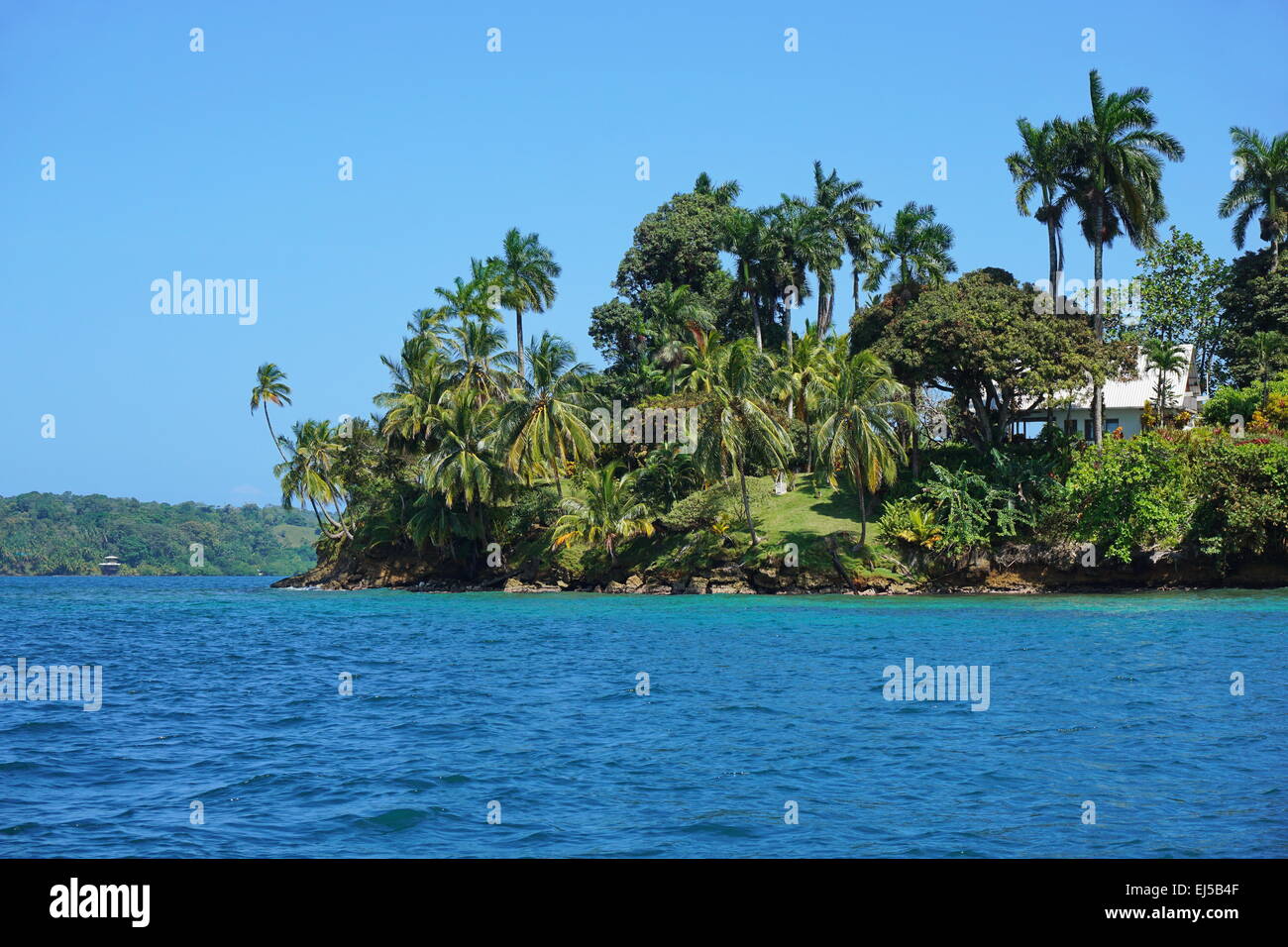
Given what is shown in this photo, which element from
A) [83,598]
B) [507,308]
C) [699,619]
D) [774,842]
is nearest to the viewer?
[774,842]

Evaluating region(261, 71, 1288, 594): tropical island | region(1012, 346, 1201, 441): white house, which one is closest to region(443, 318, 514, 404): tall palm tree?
region(261, 71, 1288, 594): tropical island

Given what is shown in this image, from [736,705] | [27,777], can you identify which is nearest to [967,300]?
[736,705]

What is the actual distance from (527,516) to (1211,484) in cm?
3498

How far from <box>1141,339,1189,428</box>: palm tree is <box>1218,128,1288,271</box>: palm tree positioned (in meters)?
7.89

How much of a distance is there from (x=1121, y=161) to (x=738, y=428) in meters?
23.0

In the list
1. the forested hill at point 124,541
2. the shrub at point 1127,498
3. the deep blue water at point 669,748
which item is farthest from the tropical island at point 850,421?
the forested hill at point 124,541

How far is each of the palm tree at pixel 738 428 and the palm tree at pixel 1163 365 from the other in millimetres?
21955

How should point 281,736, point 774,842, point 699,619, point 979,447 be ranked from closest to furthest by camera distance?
point 774,842
point 281,736
point 699,619
point 979,447

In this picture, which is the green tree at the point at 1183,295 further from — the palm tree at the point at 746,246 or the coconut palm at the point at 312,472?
the coconut palm at the point at 312,472

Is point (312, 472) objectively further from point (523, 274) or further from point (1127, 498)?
point (1127, 498)

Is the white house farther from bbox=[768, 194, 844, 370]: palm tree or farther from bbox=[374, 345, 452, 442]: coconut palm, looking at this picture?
bbox=[374, 345, 452, 442]: coconut palm
